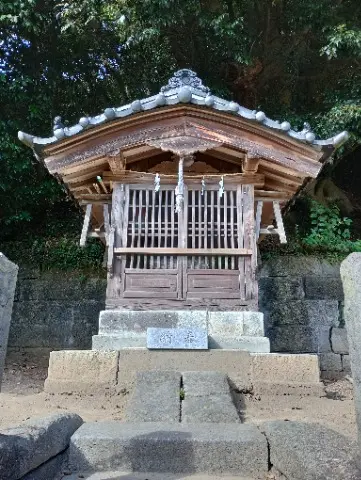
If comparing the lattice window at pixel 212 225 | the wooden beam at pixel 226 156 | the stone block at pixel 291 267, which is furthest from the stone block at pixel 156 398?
the stone block at pixel 291 267

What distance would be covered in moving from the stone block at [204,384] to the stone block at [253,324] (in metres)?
0.97

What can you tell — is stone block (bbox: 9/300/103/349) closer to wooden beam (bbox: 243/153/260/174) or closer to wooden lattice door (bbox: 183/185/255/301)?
wooden lattice door (bbox: 183/185/255/301)

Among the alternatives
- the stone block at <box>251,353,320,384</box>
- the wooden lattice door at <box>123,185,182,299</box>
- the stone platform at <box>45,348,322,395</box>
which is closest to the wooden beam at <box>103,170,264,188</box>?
the wooden lattice door at <box>123,185,182,299</box>

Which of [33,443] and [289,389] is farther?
[289,389]

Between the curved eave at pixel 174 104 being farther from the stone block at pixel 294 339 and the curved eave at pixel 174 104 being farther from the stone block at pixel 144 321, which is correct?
the stone block at pixel 294 339

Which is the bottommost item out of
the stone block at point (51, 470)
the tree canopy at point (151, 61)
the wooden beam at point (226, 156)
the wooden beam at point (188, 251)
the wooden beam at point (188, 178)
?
the stone block at point (51, 470)

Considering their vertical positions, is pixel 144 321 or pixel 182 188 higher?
pixel 182 188

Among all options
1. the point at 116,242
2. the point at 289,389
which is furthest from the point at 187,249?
the point at 289,389

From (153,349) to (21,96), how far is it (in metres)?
7.35

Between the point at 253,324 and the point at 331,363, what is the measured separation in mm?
3951

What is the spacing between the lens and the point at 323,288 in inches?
385

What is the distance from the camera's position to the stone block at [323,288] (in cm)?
972

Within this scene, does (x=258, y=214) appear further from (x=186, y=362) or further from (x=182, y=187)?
(x=186, y=362)

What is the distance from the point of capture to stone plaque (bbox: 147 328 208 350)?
561 centimetres
